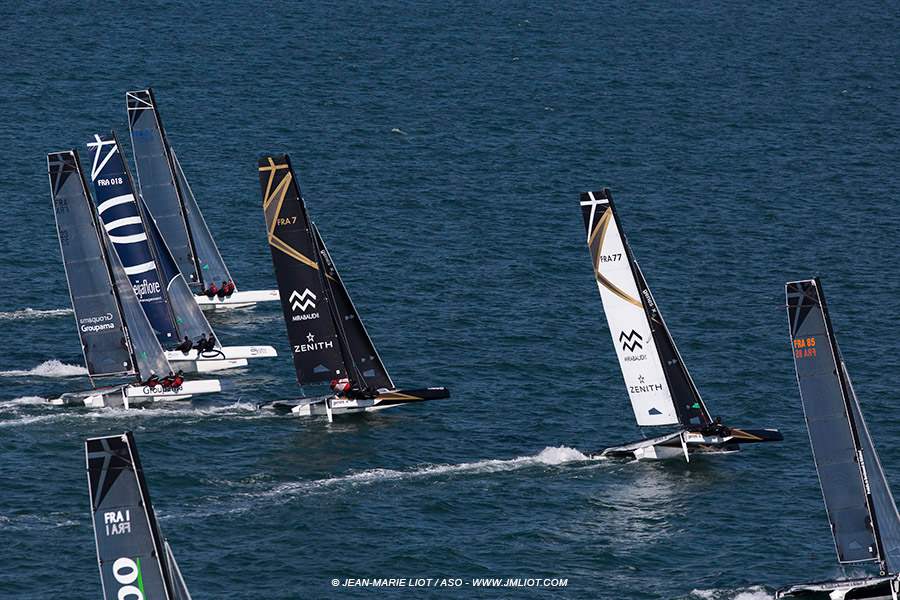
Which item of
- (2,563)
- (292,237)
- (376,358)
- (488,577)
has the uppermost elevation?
(292,237)

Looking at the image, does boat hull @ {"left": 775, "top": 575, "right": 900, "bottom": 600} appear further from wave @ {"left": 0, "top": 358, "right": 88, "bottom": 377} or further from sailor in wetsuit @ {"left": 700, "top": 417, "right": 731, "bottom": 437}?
wave @ {"left": 0, "top": 358, "right": 88, "bottom": 377}

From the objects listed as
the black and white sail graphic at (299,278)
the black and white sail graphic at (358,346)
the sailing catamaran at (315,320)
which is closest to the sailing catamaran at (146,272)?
the black and white sail graphic at (299,278)

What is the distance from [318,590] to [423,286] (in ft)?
128

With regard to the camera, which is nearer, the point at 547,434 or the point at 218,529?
the point at 218,529

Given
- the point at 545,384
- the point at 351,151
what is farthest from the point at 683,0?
the point at 545,384

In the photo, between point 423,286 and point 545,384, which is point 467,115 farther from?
point 545,384

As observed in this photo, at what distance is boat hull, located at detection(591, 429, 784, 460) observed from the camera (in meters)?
61.4

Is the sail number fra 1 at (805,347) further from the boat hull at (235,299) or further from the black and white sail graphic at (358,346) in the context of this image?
the boat hull at (235,299)

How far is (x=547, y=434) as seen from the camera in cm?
6575

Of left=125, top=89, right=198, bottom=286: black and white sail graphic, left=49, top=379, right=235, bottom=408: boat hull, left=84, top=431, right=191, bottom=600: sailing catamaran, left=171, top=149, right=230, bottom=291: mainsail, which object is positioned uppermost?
left=125, top=89, right=198, bottom=286: black and white sail graphic

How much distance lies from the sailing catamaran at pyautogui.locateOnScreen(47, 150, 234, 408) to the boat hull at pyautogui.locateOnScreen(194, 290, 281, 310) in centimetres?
1421

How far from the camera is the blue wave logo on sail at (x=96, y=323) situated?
230 ft

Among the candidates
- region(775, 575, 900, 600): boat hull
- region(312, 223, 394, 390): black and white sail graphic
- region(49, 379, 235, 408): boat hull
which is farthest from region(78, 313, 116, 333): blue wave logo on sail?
region(775, 575, 900, 600): boat hull

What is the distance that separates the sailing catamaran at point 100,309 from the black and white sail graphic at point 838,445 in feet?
107
